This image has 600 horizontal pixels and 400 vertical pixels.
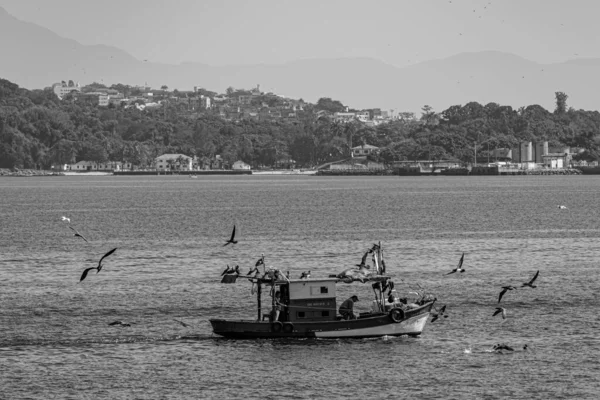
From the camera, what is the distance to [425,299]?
51.2 meters

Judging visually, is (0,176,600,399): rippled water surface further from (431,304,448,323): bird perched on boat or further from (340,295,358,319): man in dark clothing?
(340,295,358,319): man in dark clothing

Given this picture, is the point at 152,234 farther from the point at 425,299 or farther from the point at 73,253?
the point at 425,299

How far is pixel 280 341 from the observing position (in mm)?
49344

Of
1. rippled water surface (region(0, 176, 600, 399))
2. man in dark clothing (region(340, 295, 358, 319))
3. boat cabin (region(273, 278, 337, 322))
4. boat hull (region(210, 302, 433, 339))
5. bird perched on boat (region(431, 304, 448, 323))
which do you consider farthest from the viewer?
bird perched on boat (region(431, 304, 448, 323))

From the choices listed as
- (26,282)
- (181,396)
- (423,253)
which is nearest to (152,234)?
(423,253)

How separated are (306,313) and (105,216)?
85344 millimetres

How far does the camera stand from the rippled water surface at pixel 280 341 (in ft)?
142

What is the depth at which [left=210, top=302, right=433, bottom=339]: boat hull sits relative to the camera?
49062 millimetres

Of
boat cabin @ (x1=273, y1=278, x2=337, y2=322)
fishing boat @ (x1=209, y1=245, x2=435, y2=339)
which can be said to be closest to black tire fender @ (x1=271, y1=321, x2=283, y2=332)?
fishing boat @ (x1=209, y1=245, x2=435, y2=339)

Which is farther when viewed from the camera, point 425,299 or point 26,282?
point 26,282

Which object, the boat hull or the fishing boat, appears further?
the boat hull

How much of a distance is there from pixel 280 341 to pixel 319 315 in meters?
1.87

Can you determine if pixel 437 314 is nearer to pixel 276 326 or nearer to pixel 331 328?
pixel 331 328

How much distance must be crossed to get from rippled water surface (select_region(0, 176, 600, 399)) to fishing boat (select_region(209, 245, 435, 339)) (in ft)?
1.62
